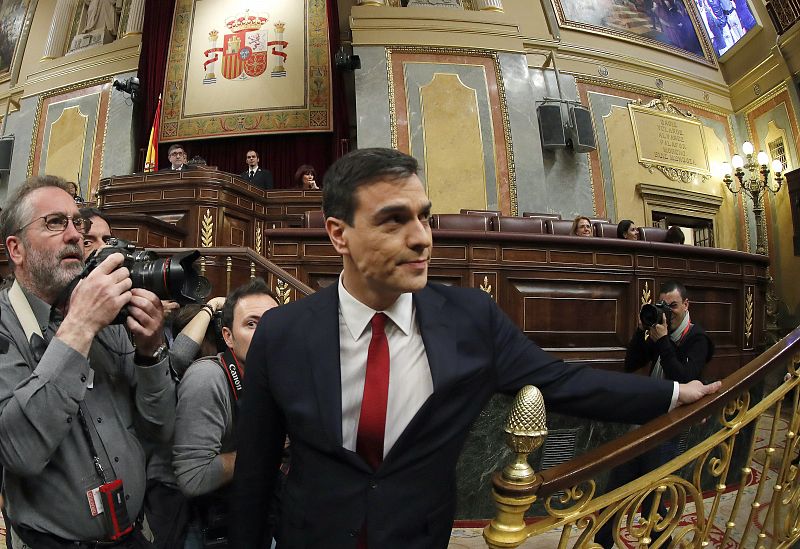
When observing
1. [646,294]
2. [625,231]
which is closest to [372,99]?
[625,231]

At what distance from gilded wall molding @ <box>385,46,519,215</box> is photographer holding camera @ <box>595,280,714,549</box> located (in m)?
5.29

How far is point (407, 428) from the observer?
86 cm

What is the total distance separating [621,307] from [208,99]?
24.2 ft

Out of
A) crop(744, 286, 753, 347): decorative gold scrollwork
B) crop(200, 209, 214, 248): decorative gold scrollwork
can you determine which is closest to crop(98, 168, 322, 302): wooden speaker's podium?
crop(200, 209, 214, 248): decorative gold scrollwork

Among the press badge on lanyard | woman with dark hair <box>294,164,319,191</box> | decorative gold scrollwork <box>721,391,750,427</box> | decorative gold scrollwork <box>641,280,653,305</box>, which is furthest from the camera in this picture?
woman with dark hair <box>294,164,319,191</box>

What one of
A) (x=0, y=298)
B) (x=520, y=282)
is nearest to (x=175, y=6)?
(x=520, y=282)

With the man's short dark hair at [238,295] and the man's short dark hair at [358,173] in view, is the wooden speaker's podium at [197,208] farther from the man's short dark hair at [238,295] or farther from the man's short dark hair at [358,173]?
the man's short dark hair at [358,173]

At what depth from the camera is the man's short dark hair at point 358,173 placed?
887mm

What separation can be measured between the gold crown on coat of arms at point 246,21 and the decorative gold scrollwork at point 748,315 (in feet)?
26.9

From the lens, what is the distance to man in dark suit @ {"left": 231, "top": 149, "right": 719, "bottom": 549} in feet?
2.86

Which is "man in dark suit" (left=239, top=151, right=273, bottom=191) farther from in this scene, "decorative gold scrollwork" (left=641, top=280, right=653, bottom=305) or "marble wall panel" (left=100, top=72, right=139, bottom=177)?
"decorative gold scrollwork" (left=641, top=280, right=653, bottom=305)

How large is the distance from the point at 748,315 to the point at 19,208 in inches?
220

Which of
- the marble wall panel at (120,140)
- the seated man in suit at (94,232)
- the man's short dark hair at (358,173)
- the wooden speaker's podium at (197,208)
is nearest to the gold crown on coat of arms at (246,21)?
the marble wall panel at (120,140)

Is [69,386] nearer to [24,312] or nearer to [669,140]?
Answer: [24,312]
